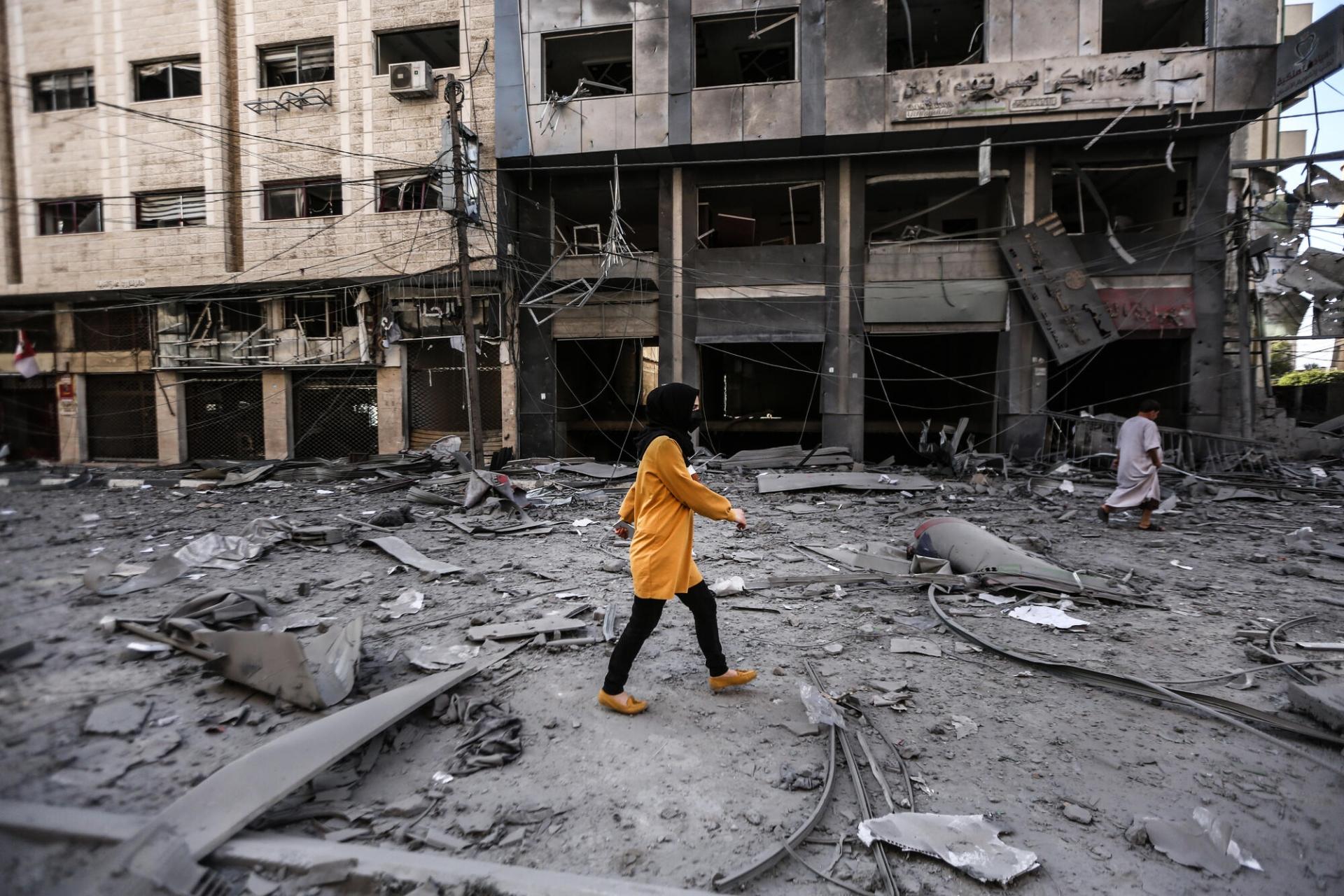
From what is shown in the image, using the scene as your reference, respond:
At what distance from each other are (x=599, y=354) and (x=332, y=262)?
719 centimetres

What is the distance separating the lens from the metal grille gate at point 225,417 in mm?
17766

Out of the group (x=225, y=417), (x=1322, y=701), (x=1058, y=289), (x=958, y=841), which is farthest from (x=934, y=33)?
(x=225, y=417)

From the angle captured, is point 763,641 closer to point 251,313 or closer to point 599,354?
point 599,354

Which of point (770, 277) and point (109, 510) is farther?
point (770, 277)

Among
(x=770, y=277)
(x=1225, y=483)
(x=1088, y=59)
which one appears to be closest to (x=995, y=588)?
(x=1225, y=483)

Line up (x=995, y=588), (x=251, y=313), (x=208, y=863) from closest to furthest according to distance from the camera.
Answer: (x=208, y=863) → (x=995, y=588) → (x=251, y=313)

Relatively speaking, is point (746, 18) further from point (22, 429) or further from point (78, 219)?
point (78, 219)

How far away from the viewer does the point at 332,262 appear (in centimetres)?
1608

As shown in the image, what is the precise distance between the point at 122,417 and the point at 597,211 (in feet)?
48.9

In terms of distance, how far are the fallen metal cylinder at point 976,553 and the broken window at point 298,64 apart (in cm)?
1813

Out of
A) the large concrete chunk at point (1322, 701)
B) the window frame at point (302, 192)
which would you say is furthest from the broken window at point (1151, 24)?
the window frame at point (302, 192)

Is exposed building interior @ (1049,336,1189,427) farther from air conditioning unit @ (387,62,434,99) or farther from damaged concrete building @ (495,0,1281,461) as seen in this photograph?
air conditioning unit @ (387,62,434,99)

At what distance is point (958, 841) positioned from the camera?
7.51ft

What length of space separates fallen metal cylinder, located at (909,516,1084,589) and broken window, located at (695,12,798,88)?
12372mm
